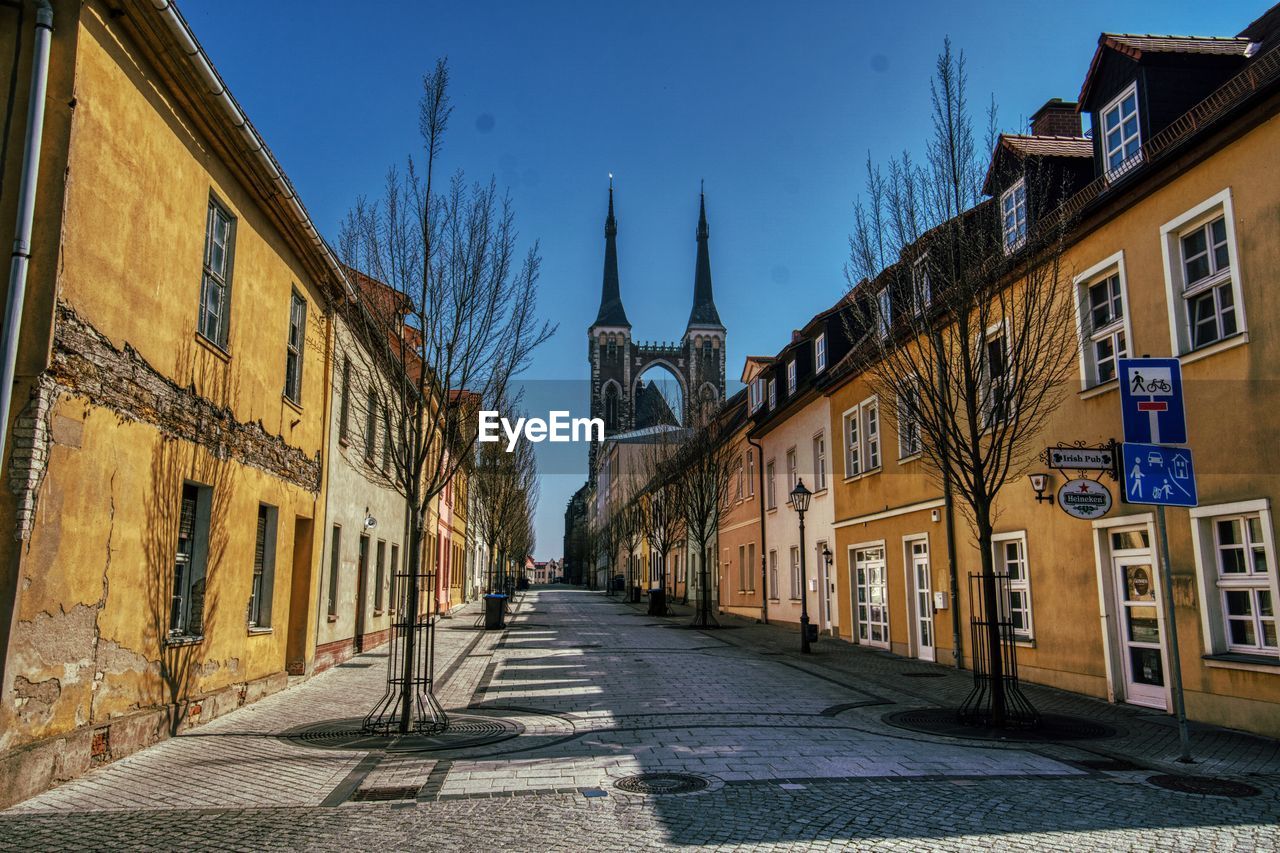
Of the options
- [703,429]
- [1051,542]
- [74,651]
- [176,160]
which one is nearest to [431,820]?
[74,651]

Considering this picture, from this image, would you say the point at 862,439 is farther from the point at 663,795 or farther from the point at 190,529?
the point at 663,795

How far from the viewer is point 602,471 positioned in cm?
10662

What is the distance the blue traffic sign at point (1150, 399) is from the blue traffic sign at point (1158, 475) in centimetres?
15

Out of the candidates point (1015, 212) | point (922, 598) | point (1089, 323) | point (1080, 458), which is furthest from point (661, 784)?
point (922, 598)

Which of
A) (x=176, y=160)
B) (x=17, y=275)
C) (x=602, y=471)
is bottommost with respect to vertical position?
(x=17, y=275)

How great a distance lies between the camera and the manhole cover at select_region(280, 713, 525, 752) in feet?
30.1

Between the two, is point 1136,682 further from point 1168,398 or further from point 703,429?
point 703,429

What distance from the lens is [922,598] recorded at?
18391 mm

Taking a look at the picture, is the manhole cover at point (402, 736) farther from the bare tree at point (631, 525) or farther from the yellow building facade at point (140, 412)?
the bare tree at point (631, 525)

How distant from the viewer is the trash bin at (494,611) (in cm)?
2636

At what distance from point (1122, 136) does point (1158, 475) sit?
6195 millimetres

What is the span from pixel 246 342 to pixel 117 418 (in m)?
3.55

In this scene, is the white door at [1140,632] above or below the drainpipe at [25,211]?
below

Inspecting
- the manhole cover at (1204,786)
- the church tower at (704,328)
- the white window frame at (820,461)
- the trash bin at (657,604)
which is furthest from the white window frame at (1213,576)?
the church tower at (704,328)
